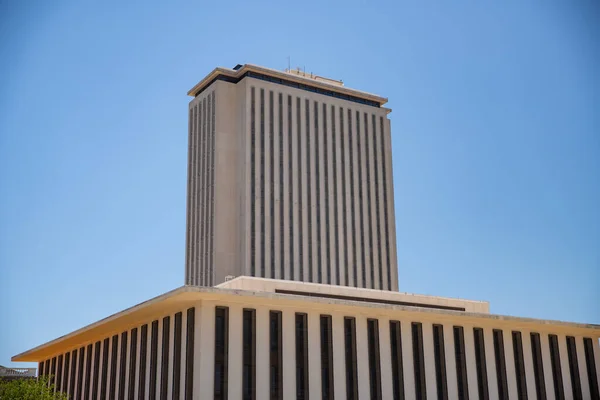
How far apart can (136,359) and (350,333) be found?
16.2m

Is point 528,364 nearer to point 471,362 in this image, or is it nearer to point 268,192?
point 471,362

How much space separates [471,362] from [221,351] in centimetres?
2041

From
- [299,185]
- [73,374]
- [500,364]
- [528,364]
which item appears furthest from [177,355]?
[299,185]

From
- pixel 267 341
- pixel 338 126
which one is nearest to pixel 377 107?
pixel 338 126

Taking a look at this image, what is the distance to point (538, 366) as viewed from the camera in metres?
60.8

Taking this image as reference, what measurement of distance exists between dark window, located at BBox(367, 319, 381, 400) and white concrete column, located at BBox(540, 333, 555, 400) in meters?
15.6

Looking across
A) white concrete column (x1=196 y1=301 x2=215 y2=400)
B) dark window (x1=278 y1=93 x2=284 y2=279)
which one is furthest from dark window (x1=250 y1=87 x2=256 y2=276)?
white concrete column (x1=196 y1=301 x2=215 y2=400)

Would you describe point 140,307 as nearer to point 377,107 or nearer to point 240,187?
point 240,187

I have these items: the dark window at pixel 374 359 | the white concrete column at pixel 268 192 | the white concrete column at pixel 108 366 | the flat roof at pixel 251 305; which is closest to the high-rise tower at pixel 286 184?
the white concrete column at pixel 268 192

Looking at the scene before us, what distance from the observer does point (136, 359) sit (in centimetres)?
5719

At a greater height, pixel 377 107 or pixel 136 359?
pixel 377 107

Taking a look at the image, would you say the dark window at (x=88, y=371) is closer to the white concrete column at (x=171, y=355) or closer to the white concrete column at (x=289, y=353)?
the white concrete column at (x=171, y=355)

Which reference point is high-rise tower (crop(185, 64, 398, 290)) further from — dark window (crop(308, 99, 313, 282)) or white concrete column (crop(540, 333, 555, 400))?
white concrete column (crop(540, 333, 555, 400))

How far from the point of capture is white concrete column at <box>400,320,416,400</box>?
54625 millimetres
